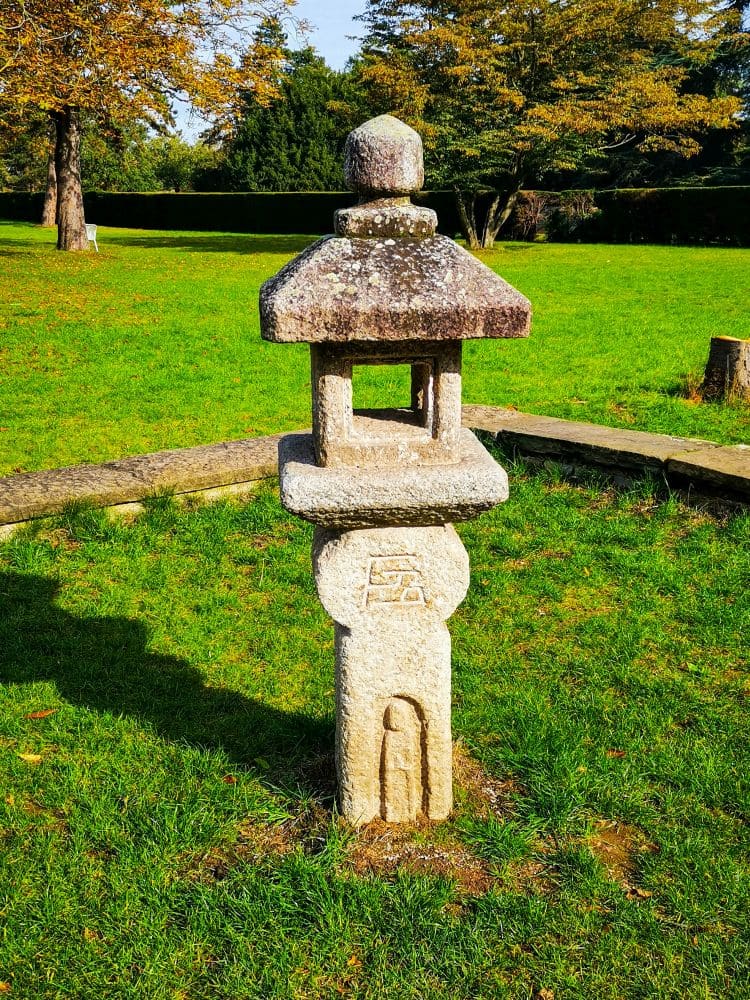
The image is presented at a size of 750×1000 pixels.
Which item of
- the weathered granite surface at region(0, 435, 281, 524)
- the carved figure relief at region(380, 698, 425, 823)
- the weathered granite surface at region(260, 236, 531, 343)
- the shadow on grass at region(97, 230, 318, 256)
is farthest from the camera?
the shadow on grass at region(97, 230, 318, 256)

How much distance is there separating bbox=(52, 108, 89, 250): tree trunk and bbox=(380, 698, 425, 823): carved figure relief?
2023 centimetres

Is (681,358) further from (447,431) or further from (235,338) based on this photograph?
(447,431)

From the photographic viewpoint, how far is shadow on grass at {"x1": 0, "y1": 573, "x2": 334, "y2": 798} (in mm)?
3498

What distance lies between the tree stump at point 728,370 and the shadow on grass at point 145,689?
5941mm

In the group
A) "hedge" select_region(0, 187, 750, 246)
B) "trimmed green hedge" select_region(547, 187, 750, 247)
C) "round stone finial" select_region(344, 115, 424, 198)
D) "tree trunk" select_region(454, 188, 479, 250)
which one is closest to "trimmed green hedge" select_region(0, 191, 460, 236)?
"hedge" select_region(0, 187, 750, 246)

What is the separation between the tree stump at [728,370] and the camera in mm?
7789

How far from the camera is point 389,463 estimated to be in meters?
2.72

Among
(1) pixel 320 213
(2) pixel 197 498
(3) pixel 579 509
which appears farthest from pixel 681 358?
(1) pixel 320 213

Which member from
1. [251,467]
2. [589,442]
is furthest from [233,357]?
[589,442]

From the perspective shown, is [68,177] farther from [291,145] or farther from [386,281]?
[291,145]

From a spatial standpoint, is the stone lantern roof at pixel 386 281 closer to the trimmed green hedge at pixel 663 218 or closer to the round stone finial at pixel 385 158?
the round stone finial at pixel 385 158

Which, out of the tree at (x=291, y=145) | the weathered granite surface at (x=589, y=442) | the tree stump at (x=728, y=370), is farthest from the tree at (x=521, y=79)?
the tree at (x=291, y=145)

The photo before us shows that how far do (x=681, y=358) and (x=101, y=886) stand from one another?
915 cm

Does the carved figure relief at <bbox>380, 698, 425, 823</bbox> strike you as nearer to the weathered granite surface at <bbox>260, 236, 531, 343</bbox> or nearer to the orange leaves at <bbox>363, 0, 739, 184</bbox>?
the weathered granite surface at <bbox>260, 236, 531, 343</bbox>
